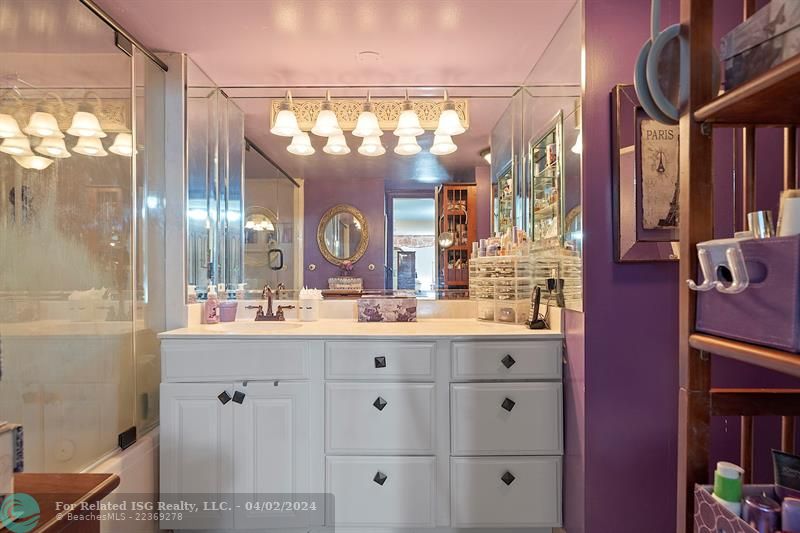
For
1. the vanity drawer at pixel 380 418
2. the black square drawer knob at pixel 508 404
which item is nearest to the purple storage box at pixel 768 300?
the black square drawer knob at pixel 508 404

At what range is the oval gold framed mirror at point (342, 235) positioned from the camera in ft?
8.16

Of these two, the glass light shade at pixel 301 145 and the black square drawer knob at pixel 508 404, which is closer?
the black square drawer knob at pixel 508 404

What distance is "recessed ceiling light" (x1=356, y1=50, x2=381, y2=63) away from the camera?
81.7 inches

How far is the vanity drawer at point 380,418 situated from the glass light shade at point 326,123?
4.51 ft

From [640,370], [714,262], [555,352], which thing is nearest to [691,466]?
[714,262]

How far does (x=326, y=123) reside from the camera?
2.41 metres

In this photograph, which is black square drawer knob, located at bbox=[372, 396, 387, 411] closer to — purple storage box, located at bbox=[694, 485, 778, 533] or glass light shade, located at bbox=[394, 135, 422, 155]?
purple storage box, located at bbox=[694, 485, 778, 533]

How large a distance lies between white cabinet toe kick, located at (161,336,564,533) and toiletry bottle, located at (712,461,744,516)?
3.66 feet

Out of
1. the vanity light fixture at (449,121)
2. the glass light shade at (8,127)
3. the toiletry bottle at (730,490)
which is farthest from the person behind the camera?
the vanity light fixture at (449,121)

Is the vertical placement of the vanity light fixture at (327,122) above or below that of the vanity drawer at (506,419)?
above

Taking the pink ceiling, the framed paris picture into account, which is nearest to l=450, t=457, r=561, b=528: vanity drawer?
the framed paris picture

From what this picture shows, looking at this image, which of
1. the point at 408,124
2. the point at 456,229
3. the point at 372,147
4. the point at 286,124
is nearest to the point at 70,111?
the point at 286,124

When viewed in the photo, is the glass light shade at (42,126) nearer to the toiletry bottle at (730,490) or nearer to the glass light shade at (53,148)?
the glass light shade at (53,148)

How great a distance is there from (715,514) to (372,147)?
2.18 meters
